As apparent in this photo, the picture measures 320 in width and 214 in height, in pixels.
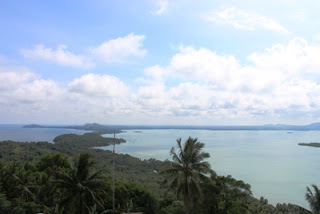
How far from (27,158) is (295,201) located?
66174mm

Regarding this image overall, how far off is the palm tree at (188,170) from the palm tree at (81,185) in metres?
4.03

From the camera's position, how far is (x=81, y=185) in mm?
14102

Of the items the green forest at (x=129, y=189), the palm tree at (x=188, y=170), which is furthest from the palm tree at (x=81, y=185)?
the palm tree at (x=188, y=170)

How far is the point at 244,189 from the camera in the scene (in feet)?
60.6

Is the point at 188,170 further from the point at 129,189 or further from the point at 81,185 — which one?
the point at 129,189

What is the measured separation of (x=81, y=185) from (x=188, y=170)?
606 cm

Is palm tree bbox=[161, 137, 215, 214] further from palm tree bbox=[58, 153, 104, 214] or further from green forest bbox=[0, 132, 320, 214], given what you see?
palm tree bbox=[58, 153, 104, 214]

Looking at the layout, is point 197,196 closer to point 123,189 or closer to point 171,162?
point 171,162

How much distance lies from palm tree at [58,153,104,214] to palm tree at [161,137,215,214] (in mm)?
4032

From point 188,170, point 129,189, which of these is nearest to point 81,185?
point 188,170

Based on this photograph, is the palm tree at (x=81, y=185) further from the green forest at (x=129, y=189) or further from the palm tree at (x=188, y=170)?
the palm tree at (x=188, y=170)

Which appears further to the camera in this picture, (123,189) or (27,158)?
(27,158)

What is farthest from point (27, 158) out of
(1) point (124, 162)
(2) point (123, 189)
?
(2) point (123, 189)

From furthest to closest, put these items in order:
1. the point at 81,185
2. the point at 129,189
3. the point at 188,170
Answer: the point at 129,189 < the point at 188,170 < the point at 81,185
